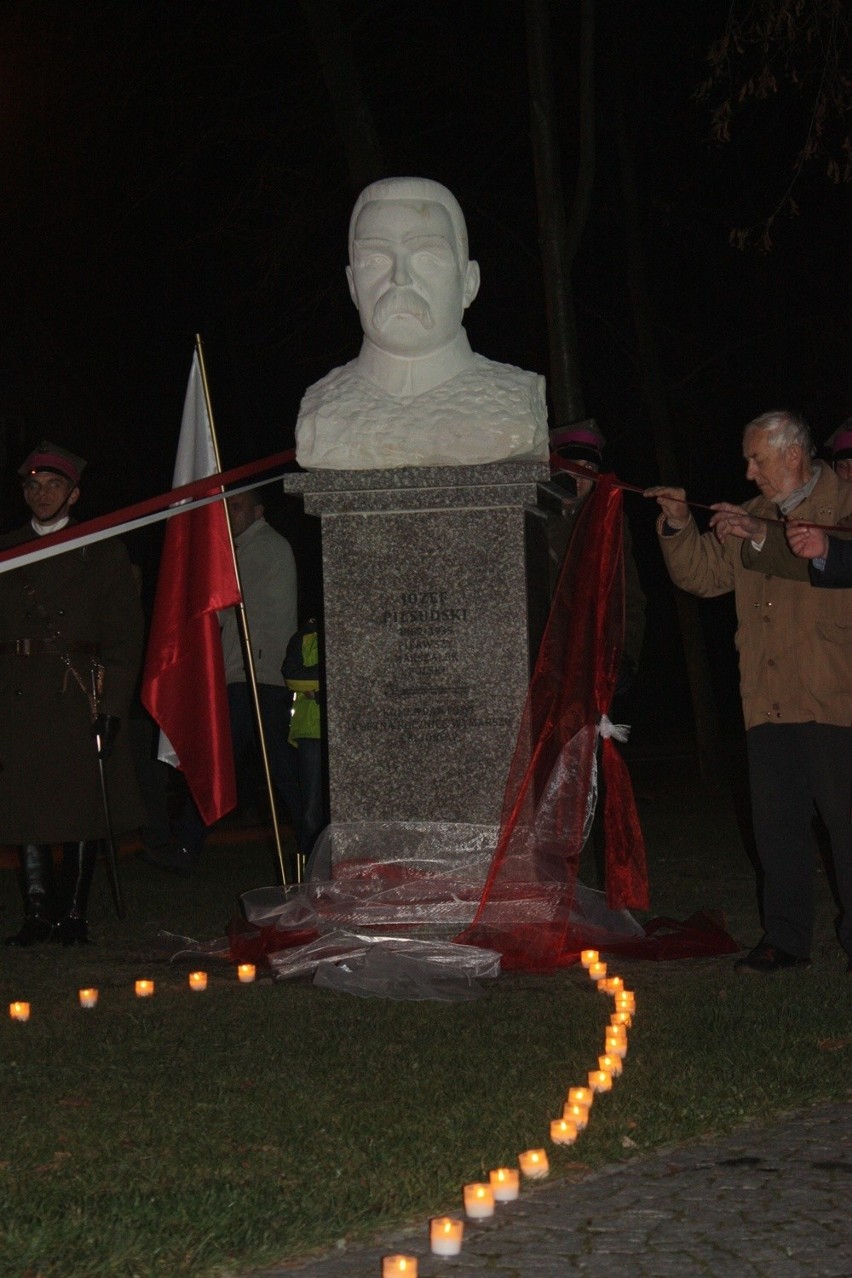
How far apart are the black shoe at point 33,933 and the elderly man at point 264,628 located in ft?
7.23

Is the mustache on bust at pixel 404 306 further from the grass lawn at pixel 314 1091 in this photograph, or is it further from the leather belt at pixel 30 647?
the grass lawn at pixel 314 1091

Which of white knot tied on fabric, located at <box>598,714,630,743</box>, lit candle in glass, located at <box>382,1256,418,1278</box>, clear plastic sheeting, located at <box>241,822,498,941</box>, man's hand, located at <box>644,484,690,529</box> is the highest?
man's hand, located at <box>644,484,690,529</box>

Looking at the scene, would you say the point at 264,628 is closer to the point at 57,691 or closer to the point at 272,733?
the point at 272,733

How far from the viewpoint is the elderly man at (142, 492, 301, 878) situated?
9.59 metres

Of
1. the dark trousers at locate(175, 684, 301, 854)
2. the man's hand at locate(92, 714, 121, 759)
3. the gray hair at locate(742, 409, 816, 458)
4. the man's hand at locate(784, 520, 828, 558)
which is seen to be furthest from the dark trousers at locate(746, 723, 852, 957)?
the dark trousers at locate(175, 684, 301, 854)

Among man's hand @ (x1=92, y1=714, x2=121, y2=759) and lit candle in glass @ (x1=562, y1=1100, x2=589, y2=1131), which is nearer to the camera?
lit candle in glass @ (x1=562, y1=1100, x2=589, y2=1131)

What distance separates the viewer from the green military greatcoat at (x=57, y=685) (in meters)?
7.48

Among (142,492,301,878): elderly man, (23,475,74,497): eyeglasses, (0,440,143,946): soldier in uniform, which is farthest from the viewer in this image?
(142,492,301,878): elderly man

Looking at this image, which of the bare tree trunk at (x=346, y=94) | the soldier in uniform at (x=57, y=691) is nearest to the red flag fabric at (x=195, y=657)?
the soldier in uniform at (x=57, y=691)

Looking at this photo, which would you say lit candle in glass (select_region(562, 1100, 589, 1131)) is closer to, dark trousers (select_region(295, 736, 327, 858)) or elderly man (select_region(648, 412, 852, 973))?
elderly man (select_region(648, 412, 852, 973))

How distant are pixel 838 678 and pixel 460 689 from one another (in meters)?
1.45

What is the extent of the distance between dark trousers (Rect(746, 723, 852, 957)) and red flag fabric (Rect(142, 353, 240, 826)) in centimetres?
255

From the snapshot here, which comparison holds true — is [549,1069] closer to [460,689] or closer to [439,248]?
[460,689]

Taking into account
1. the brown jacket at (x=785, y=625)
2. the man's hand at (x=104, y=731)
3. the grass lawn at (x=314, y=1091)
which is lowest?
the grass lawn at (x=314, y=1091)
